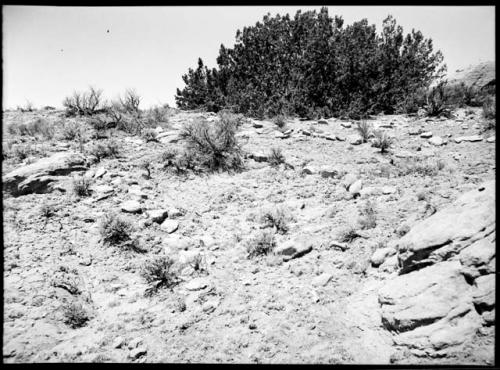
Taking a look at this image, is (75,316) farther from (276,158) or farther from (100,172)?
(276,158)

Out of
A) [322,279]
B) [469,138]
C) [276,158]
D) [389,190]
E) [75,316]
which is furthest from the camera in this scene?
[469,138]

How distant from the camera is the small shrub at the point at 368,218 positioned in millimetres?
4660

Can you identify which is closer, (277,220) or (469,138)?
(277,220)

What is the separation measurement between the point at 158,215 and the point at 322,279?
3.18 meters

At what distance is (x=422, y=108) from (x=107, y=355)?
12.3 meters

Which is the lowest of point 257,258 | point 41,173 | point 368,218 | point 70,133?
point 257,258

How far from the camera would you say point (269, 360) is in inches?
118

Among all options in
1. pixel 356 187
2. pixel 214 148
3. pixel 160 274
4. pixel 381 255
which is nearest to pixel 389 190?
pixel 356 187

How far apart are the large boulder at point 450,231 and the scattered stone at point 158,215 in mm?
4032

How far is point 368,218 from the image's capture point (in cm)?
473

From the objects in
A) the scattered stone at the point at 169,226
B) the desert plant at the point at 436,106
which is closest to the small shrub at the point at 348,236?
the scattered stone at the point at 169,226

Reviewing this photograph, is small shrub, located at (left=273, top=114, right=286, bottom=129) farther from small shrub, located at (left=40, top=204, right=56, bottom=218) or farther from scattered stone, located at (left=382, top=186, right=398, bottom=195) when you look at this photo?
small shrub, located at (left=40, top=204, right=56, bottom=218)

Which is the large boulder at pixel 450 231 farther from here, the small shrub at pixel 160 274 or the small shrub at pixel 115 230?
the small shrub at pixel 115 230

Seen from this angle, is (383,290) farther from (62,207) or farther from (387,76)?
(387,76)
